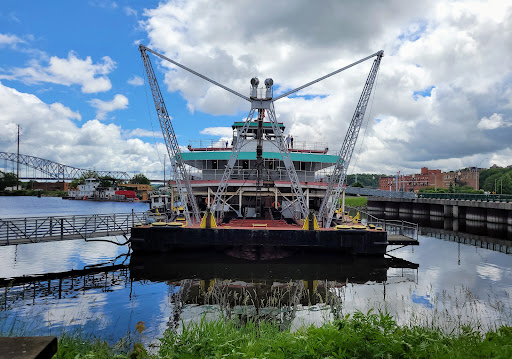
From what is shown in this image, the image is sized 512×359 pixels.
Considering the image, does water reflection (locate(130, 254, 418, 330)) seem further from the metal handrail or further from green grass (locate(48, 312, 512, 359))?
green grass (locate(48, 312, 512, 359))

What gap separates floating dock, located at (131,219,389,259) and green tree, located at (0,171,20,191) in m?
202

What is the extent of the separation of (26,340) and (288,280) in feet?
43.2

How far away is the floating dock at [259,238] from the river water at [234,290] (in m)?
1.06

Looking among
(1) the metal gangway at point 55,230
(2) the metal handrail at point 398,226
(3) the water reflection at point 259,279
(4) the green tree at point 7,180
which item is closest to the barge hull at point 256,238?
(3) the water reflection at point 259,279

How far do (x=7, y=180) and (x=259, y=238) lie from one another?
690 feet

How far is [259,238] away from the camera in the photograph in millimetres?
18469

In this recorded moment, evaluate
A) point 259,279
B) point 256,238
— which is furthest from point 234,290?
point 256,238

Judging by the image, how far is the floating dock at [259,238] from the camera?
60.8 feet

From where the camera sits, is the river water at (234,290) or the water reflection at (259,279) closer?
the river water at (234,290)

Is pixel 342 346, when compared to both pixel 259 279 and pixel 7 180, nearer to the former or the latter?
pixel 259 279

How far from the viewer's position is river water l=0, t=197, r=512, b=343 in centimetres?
1073

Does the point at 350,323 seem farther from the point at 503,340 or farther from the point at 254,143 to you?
the point at 254,143

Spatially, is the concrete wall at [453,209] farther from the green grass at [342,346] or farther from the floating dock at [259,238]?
the green grass at [342,346]

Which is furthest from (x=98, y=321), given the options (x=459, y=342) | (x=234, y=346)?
(x=459, y=342)
